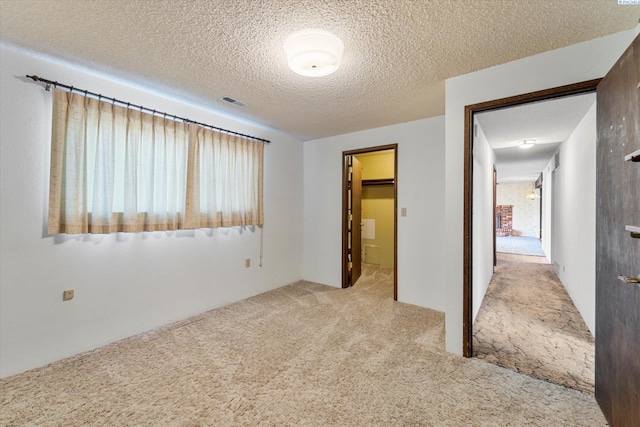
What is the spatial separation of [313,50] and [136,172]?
1.98 metres

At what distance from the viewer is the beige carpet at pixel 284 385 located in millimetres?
1587

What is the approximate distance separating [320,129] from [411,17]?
2.35 metres

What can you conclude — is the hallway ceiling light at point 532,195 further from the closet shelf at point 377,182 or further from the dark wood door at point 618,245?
the dark wood door at point 618,245

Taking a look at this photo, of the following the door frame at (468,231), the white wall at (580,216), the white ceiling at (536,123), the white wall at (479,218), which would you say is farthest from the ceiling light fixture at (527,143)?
the door frame at (468,231)

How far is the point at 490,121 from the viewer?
3.13 m

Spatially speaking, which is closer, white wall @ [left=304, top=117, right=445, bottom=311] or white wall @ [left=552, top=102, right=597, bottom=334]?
white wall @ [left=552, top=102, right=597, bottom=334]

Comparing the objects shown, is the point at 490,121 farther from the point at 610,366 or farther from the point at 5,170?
the point at 5,170

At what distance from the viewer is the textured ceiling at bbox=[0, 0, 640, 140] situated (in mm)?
1514

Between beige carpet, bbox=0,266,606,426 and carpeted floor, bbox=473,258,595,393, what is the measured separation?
8.4 inches

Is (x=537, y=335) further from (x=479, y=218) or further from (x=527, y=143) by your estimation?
(x=527, y=143)

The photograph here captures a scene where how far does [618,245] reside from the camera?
144 cm

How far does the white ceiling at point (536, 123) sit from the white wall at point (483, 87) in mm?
448

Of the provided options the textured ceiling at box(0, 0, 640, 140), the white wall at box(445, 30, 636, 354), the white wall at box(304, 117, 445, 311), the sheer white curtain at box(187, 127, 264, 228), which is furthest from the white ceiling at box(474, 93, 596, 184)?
the sheer white curtain at box(187, 127, 264, 228)

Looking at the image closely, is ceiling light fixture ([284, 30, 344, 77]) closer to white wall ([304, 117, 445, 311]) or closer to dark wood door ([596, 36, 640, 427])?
dark wood door ([596, 36, 640, 427])
